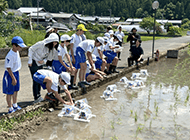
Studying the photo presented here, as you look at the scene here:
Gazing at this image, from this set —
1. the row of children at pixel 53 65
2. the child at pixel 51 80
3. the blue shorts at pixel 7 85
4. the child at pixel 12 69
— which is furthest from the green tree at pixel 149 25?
the blue shorts at pixel 7 85

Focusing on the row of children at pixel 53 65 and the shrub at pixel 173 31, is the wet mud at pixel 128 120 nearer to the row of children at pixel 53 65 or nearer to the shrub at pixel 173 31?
the row of children at pixel 53 65

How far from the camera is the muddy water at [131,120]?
4.36 metres

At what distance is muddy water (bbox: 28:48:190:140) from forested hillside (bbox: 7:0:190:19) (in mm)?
116651

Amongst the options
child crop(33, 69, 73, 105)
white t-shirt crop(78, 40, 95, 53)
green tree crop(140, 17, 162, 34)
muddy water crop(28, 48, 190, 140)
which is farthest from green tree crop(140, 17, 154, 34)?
child crop(33, 69, 73, 105)

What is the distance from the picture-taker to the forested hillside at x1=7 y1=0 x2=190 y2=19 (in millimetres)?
122688

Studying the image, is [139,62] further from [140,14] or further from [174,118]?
[140,14]

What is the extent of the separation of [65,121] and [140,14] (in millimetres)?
136348

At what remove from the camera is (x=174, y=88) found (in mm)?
7734

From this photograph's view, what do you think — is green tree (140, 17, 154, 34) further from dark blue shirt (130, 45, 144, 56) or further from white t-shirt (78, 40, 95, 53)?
white t-shirt (78, 40, 95, 53)

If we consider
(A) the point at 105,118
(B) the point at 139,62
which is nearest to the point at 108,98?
(A) the point at 105,118

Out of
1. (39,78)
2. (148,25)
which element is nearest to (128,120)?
(39,78)

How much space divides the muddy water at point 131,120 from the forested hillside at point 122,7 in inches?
4593

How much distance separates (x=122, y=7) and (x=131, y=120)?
150294mm

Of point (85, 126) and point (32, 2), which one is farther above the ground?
point (32, 2)
